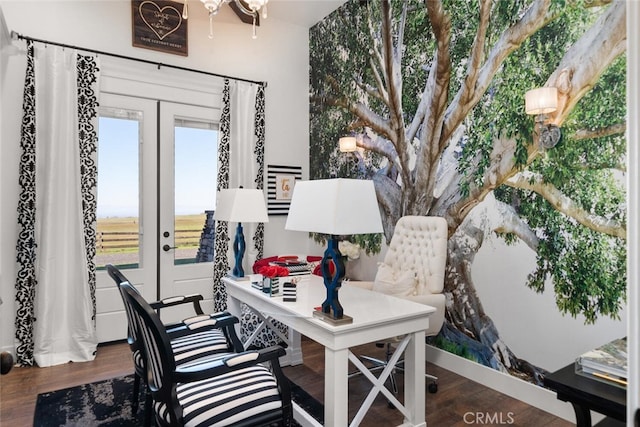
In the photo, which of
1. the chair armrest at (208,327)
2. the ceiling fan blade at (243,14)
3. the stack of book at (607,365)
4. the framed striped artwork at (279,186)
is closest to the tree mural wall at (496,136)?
the stack of book at (607,365)

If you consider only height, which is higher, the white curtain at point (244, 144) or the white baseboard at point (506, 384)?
the white curtain at point (244, 144)

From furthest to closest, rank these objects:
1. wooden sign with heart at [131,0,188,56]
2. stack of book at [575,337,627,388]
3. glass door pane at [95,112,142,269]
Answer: wooden sign with heart at [131,0,188,56], glass door pane at [95,112,142,269], stack of book at [575,337,627,388]

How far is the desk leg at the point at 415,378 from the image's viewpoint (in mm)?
2184

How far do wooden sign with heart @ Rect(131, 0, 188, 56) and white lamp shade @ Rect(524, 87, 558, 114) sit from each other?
3.41m

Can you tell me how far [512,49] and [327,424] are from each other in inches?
106

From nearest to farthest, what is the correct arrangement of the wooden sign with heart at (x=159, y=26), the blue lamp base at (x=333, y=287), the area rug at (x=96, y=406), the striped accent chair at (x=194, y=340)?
the blue lamp base at (x=333, y=287) → the striped accent chair at (x=194, y=340) → the area rug at (x=96, y=406) → the wooden sign with heart at (x=159, y=26)

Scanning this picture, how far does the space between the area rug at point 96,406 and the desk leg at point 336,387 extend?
66 cm

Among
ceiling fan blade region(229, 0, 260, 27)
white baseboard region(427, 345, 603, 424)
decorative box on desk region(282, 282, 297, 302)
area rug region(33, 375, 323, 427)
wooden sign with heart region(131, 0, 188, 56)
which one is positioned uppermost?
ceiling fan blade region(229, 0, 260, 27)

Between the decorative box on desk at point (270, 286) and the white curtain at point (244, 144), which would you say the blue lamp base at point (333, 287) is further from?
the white curtain at point (244, 144)

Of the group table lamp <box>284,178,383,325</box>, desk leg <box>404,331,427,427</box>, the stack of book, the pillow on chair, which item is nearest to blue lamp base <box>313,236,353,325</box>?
table lamp <box>284,178,383,325</box>

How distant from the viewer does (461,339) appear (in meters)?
3.16

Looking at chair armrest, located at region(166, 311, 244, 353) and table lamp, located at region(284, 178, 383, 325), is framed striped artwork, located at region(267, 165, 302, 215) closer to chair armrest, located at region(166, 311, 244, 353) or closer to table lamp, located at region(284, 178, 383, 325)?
chair armrest, located at region(166, 311, 244, 353)

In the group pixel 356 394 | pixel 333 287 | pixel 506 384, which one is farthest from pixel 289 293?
pixel 506 384

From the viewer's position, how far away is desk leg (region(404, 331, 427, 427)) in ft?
7.16
